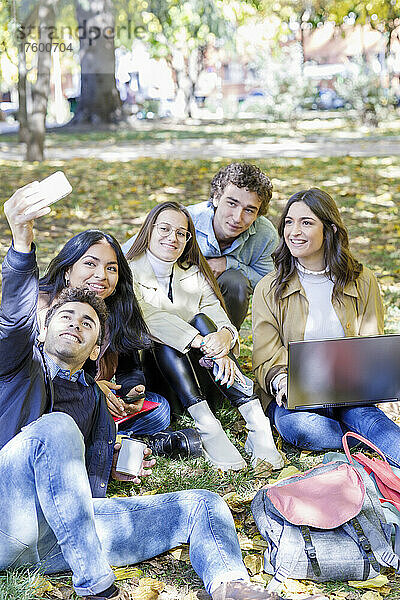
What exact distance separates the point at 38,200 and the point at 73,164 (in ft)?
34.7

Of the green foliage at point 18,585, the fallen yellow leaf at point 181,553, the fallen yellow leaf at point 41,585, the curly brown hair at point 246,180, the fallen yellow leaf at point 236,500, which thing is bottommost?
the fallen yellow leaf at point 236,500

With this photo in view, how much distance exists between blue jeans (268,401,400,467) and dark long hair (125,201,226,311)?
742mm

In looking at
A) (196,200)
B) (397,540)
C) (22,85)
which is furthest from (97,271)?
(22,85)

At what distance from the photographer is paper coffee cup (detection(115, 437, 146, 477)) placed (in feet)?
10.3

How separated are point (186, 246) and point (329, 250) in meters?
0.73

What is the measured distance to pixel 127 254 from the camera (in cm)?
388

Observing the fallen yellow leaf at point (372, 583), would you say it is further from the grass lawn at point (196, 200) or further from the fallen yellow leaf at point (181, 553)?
the fallen yellow leaf at point (181, 553)

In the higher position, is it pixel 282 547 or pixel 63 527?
pixel 63 527

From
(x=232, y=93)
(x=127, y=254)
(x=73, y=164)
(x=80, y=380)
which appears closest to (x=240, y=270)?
(x=127, y=254)

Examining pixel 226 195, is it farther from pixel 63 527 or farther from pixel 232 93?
pixel 232 93

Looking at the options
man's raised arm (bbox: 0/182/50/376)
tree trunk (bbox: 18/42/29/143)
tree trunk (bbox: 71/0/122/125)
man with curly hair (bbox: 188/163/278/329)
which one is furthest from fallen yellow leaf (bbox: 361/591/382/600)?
tree trunk (bbox: 71/0/122/125)

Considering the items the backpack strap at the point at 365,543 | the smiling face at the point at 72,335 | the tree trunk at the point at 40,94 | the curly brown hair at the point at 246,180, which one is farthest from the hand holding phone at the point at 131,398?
the tree trunk at the point at 40,94

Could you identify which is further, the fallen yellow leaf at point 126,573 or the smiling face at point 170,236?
the smiling face at point 170,236

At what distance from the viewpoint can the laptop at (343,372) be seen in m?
3.28
